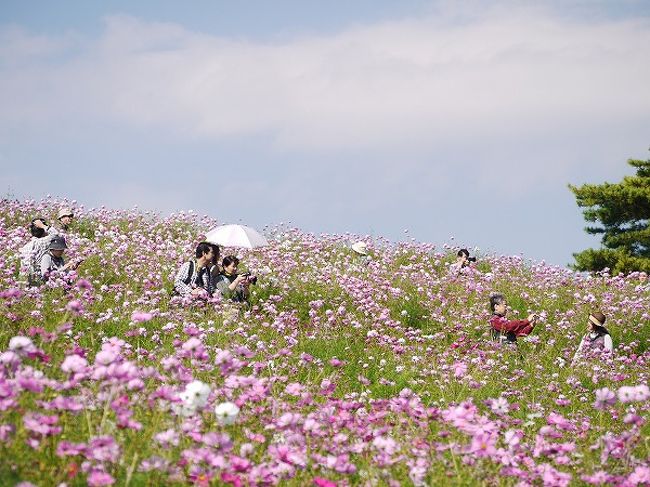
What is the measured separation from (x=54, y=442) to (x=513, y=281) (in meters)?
12.4

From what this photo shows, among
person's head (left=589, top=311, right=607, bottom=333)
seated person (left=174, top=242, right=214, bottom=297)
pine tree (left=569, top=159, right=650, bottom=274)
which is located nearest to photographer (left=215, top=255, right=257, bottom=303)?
seated person (left=174, top=242, right=214, bottom=297)

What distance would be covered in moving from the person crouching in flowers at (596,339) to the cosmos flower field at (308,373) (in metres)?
0.26

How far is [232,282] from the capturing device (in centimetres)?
1138

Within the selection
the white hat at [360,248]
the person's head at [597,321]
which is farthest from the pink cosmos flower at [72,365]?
the white hat at [360,248]

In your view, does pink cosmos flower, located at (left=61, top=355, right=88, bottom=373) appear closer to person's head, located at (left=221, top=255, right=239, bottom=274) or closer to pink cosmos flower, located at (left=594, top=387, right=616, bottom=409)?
pink cosmos flower, located at (left=594, top=387, right=616, bottom=409)

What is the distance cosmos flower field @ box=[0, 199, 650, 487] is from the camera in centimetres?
360

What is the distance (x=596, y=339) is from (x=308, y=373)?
17.1 feet

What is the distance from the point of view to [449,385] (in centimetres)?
804

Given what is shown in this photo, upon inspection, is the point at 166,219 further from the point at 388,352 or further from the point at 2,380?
the point at 2,380

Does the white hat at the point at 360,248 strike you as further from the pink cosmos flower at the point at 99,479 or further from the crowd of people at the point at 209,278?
the pink cosmos flower at the point at 99,479

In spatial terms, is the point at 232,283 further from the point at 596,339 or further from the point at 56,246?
the point at 596,339

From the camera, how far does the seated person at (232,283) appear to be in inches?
437

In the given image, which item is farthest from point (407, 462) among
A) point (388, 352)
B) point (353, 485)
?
point (388, 352)

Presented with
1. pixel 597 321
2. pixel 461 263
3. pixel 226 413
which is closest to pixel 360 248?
pixel 461 263
